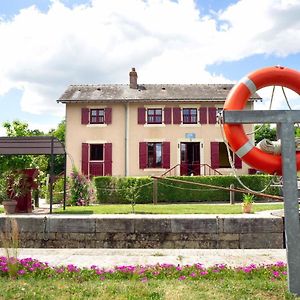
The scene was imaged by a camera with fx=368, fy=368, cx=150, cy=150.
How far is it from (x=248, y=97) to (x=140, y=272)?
9.96 feet

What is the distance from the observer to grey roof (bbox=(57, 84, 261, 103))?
21062 millimetres

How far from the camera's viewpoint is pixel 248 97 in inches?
219

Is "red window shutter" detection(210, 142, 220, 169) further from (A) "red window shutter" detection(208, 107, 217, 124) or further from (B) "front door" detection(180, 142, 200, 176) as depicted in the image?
(A) "red window shutter" detection(208, 107, 217, 124)

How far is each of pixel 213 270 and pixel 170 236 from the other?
3.12 m

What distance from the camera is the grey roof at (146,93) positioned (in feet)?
69.1

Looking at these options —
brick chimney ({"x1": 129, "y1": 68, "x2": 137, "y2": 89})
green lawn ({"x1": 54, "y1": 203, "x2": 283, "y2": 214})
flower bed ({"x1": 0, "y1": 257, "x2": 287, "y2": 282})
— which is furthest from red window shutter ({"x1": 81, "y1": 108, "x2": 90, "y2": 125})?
flower bed ({"x1": 0, "y1": 257, "x2": 287, "y2": 282})

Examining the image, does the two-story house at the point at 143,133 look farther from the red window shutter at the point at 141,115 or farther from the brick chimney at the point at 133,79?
the brick chimney at the point at 133,79

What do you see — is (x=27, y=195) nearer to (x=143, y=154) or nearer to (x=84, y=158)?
(x=84, y=158)

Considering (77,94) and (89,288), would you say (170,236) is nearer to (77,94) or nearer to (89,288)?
(89,288)

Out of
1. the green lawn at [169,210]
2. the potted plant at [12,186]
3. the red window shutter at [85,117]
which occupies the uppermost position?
the red window shutter at [85,117]

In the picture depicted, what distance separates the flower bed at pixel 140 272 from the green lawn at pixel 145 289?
0.61 ft

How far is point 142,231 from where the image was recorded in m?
8.41

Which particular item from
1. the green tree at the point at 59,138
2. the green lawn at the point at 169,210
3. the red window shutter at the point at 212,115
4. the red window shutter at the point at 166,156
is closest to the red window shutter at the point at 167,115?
the red window shutter at the point at 166,156

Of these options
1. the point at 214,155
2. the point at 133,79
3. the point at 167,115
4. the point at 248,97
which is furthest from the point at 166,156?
the point at 248,97
